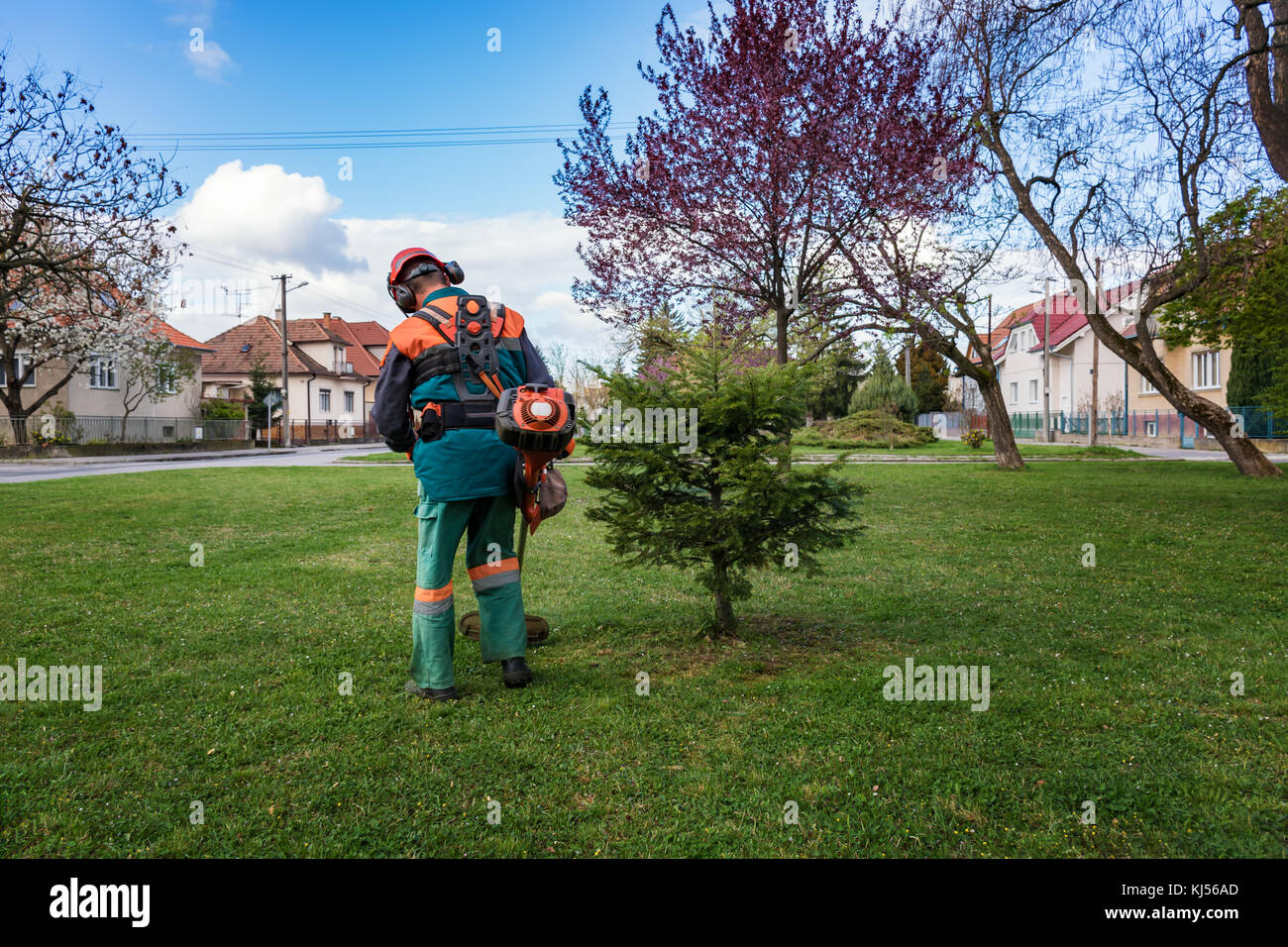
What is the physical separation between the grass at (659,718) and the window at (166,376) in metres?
35.3

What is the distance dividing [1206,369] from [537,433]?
153ft

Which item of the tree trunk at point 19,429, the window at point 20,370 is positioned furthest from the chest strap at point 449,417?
the window at point 20,370

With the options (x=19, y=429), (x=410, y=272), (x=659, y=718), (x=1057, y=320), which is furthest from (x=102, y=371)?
(x=1057, y=320)

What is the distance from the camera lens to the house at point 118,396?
3722 cm

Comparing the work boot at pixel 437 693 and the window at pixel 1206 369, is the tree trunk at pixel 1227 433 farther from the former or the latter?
the window at pixel 1206 369

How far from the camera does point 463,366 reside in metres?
4.43

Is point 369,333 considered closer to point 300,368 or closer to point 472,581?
point 300,368

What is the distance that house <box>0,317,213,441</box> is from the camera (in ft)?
122

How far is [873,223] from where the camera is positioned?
15578 mm
